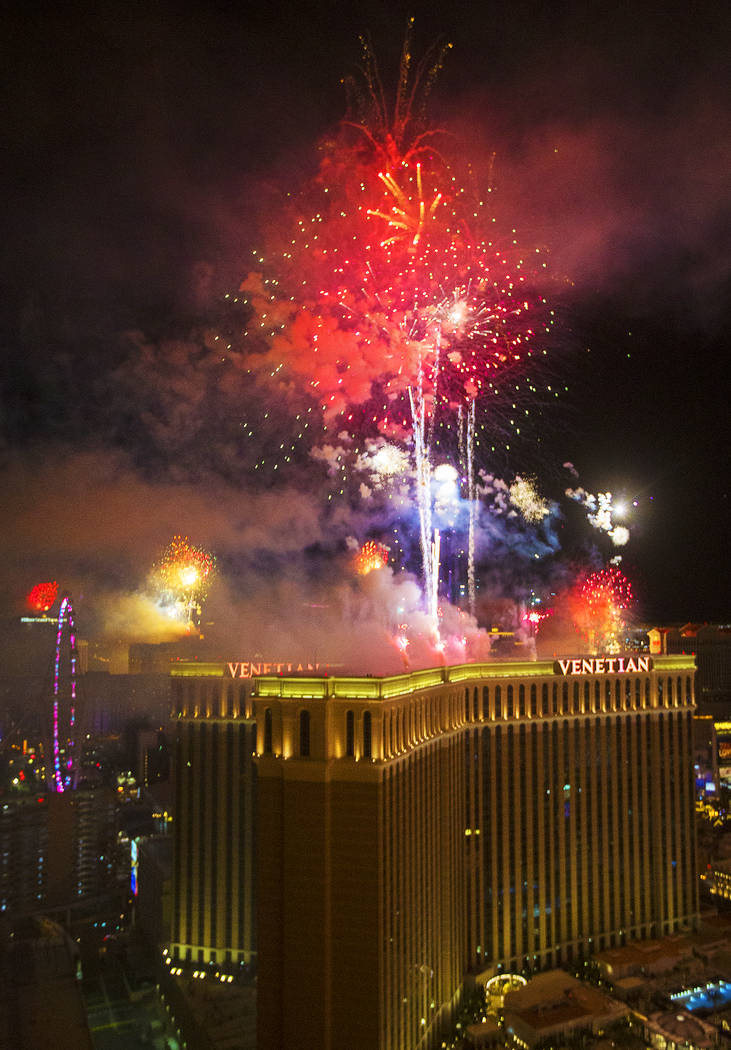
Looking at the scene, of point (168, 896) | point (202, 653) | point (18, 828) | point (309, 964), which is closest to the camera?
point (309, 964)

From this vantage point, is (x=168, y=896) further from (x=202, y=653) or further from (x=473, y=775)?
(x=473, y=775)

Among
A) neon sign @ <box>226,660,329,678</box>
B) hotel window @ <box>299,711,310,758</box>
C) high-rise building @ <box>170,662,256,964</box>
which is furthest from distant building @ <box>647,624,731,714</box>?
hotel window @ <box>299,711,310,758</box>

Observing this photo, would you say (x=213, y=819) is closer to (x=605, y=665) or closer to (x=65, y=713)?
(x=605, y=665)

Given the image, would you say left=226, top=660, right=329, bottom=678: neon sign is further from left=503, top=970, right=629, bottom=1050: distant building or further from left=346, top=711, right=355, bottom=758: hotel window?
left=503, top=970, right=629, bottom=1050: distant building

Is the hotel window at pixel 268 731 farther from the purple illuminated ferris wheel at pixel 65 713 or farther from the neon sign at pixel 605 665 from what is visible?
the purple illuminated ferris wheel at pixel 65 713

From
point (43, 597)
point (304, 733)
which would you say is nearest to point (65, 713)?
point (43, 597)

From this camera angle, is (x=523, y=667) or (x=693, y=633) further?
(x=693, y=633)

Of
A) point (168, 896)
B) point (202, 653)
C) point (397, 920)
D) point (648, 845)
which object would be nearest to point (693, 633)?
point (648, 845)
